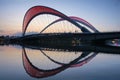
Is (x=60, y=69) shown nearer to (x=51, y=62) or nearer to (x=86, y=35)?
(x=51, y=62)

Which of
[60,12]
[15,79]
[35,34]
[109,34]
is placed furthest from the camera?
[35,34]

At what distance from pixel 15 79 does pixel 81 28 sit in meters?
85.9

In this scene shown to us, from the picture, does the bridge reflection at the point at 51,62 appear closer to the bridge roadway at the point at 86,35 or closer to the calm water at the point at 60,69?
the calm water at the point at 60,69

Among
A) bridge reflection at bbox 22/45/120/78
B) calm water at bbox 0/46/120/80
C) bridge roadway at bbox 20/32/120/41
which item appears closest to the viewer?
calm water at bbox 0/46/120/80

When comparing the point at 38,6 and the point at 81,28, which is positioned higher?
the point at 38,6

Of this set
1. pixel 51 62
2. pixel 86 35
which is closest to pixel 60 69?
pixel 51 62

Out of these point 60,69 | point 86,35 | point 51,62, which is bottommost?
point 60,69

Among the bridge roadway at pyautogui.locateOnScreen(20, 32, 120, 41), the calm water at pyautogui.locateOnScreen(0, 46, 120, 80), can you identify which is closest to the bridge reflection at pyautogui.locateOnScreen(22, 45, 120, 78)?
the calm water at pyautogui.locateOnScreen(0, 46, 120, 80)

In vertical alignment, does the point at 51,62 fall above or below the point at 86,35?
below

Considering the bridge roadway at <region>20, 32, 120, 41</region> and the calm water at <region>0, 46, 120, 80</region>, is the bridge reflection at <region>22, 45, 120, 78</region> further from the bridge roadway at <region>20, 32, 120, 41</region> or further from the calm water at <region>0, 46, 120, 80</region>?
the bridge roadway at <region>20, 32, 120, 41</region>

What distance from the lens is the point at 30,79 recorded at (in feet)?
39.1

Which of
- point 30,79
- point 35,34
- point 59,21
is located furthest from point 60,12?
point 30,79

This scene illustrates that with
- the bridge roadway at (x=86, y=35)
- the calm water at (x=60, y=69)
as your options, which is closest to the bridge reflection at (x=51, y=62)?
the calm water at (x=60, y=69)

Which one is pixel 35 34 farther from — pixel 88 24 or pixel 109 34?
pixel 109 34
